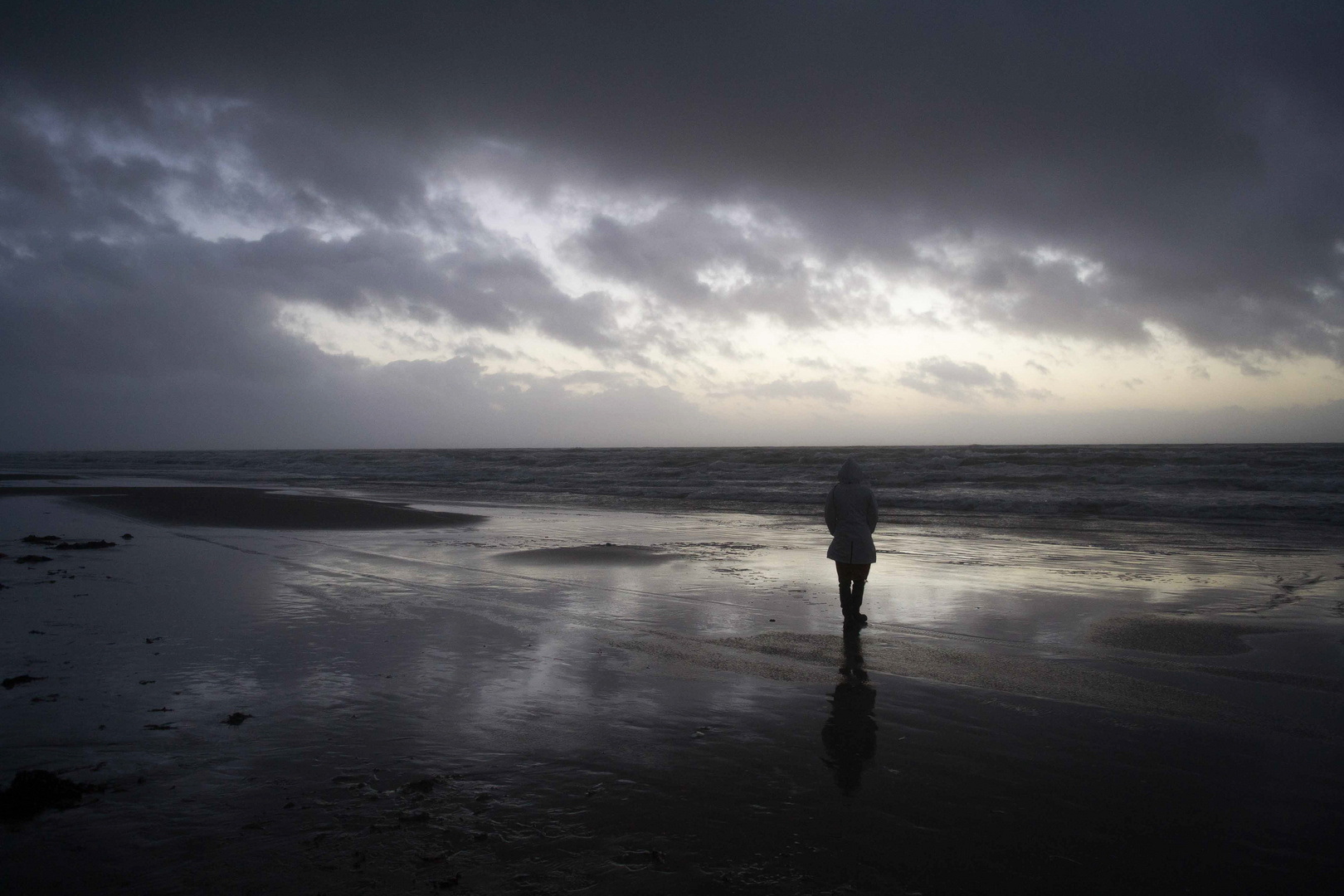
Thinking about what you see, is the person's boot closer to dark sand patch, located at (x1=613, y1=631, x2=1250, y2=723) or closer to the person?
the person

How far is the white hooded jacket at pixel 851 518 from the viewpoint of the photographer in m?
8.26

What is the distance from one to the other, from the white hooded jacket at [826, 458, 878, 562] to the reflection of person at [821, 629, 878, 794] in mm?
1699

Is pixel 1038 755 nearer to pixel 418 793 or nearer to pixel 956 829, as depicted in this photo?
pixel 956 829

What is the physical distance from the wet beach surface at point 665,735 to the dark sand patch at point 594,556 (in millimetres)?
2223

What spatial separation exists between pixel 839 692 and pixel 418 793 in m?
3.34

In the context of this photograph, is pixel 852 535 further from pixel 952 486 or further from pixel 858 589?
pixel 952 486

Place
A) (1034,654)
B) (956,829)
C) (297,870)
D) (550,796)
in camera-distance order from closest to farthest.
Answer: (297,870) → (956,829) → (550,796) → (1034,654)

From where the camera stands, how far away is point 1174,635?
7996 mm

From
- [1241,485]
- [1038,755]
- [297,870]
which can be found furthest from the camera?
[1241,485]

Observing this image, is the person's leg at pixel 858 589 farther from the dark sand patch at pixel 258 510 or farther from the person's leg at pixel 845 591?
the dark sand patch at pixel 258 510

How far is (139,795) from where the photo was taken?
13.0ft

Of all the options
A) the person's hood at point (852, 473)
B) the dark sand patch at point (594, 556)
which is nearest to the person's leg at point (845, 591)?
the person's hood at point (852, 473)

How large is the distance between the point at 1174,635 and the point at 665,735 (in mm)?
6240

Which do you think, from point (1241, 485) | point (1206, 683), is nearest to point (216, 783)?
point (1206, 683)
